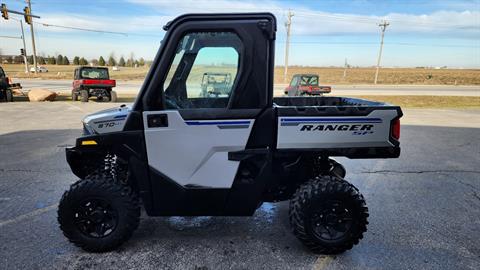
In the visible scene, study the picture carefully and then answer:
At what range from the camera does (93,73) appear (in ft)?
62.3

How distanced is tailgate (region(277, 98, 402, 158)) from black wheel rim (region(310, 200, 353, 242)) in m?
0.52

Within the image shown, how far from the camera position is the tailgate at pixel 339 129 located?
3033 millimetres

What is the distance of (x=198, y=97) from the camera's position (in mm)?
3102

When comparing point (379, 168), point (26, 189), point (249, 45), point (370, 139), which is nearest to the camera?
point (249, 45)

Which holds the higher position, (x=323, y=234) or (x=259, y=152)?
(x=259, y=152)

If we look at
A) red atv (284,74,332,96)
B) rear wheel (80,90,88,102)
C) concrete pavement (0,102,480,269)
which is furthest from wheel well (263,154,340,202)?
rear wheel (80,90,88,102)

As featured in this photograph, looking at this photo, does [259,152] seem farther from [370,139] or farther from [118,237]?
[118,237]

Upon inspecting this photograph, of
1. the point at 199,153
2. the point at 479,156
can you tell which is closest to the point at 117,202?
the point at 199,153

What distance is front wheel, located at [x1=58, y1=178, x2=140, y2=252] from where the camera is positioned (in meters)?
3.08

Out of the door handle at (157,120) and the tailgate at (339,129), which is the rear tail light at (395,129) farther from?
the door handle at (157,120)

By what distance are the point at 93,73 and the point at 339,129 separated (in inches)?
742

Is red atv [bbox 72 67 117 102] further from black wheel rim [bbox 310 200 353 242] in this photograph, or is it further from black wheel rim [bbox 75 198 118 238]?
black wheel rim [bbox 310 200 353 242]

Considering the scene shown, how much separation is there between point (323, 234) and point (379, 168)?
3701mm

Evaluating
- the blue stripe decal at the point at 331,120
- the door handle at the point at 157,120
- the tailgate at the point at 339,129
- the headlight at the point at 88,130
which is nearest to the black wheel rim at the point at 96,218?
the headlight at the point at 88,130
